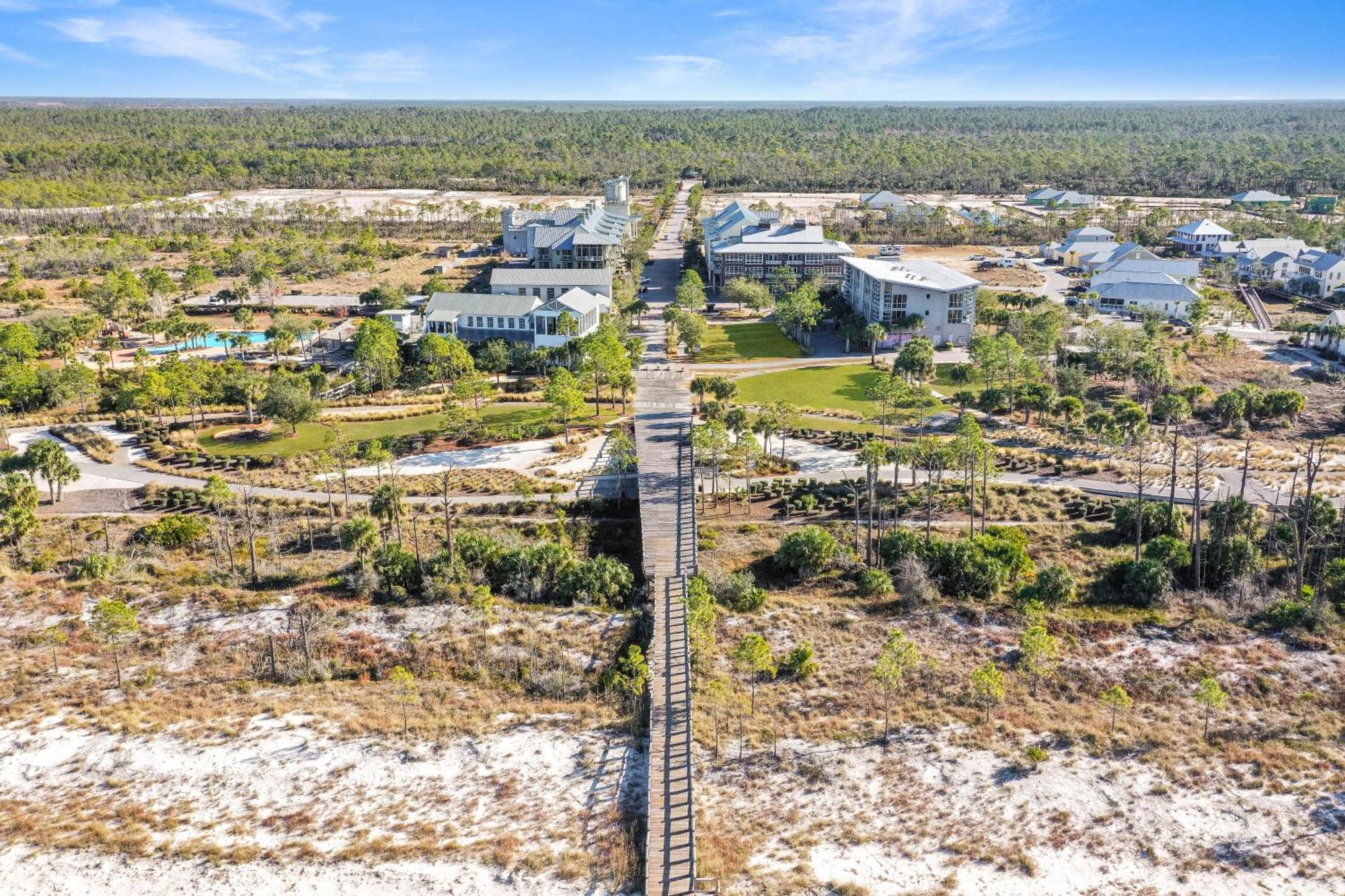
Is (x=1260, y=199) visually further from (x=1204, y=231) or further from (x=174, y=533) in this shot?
(x=174, y=533)

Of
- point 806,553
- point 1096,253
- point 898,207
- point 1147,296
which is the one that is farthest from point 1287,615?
point 898,207

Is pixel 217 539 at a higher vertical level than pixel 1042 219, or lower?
lower

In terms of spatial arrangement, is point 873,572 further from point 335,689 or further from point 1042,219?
point 1042,219

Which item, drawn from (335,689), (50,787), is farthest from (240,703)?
(50,787)

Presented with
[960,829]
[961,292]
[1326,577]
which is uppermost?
[961,292]

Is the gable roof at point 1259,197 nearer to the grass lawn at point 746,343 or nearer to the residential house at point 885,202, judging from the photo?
the residential house at point 885,202

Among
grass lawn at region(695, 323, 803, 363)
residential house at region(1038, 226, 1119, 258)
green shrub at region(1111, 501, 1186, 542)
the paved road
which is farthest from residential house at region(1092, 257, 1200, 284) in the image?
green shrub at region(1111, 501, 1186, 542)
